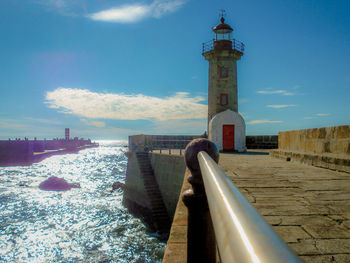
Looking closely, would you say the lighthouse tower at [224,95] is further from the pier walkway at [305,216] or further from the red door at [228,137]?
the pier walkway at [305,216]

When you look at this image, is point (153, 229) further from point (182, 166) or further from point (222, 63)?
point (222, 63)

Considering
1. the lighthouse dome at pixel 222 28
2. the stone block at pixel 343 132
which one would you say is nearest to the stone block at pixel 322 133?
the stone block at pixel 343 132

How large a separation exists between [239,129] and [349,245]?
17.0 metres

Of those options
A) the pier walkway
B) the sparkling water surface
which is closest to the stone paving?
the pier walkway

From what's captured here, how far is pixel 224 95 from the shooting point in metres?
19.1

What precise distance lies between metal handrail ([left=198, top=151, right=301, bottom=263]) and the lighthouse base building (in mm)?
17851

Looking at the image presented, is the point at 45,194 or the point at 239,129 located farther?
the point at 45,194

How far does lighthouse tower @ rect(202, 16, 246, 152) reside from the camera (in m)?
→ 18.3

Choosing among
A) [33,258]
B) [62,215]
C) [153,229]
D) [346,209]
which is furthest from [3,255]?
[346,209]

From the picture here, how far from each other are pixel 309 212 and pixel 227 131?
15.9m

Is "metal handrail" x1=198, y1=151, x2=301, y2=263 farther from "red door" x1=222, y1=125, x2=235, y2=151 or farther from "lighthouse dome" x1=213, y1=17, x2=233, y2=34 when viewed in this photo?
"lighthouse dome" x1=213, y1=17, x2=233, y2=34

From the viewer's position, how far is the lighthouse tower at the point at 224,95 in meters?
18.3

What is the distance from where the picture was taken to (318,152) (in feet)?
21.3

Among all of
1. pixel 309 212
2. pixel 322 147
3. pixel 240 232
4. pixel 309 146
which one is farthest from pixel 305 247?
pixel 309 146
